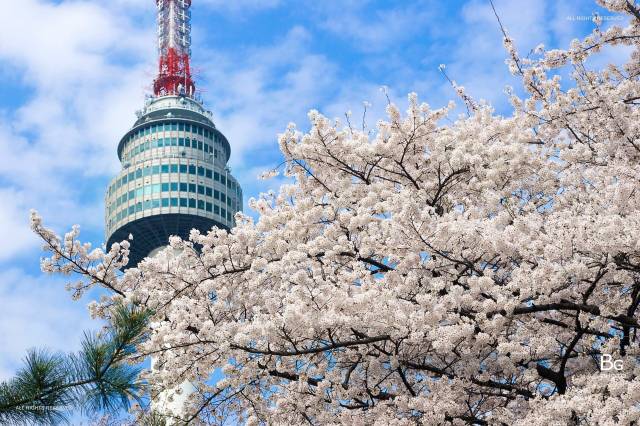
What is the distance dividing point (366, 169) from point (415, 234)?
4045 mm

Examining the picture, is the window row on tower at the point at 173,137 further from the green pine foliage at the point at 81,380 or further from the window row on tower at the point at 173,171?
the green pine foliage at the point at 81,380

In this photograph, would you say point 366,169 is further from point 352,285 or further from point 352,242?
point 352,285

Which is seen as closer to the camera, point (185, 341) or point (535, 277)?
point (535, 277)

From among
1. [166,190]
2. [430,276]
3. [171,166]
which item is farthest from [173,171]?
[430,276]

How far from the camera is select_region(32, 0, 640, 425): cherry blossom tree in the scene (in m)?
10.9

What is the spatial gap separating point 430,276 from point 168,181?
89610mm

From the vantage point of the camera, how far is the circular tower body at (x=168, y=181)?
323 ft

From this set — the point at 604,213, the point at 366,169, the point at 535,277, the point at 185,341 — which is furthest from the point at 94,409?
the point at 366,169

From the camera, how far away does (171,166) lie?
10019 centimetres

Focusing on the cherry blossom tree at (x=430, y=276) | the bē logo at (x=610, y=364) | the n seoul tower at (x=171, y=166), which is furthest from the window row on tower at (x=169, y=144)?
the bē logo at (x=610, y=364)

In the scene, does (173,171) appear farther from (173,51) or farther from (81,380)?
(81,380)

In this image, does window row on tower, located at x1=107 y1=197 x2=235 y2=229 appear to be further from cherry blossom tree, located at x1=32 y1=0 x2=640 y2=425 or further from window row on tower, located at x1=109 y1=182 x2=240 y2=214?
cherry blossom tree, located at x1=32 y1=0 x2=640 y2=425

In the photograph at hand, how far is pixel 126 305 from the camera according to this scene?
805 centimetres

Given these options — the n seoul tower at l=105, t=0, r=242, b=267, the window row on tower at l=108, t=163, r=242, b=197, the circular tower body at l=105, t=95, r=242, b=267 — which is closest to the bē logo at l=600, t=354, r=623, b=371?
the n seoul tower at l=105, t=0, r=242, b=267
